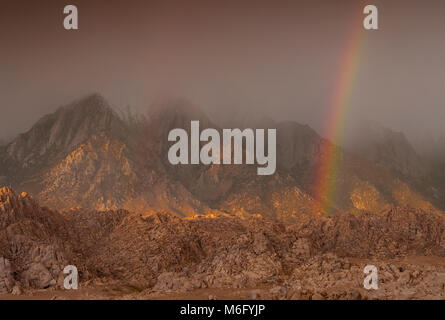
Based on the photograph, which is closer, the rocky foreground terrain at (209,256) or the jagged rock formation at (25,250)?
the rocky foreground terrain at (209,256)

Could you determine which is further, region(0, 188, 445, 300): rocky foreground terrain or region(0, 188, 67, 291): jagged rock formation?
region(0, 188, 67, 291): jagged rock formation

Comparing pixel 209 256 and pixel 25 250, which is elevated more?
pixel 25 250

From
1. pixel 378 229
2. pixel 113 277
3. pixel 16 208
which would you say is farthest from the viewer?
pixel 378 229

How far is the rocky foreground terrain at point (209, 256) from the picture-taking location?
53.6 metres

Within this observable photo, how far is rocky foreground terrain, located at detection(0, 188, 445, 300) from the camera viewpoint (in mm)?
53625

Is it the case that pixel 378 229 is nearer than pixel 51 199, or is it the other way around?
pixel 378 229

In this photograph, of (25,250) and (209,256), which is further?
(209,256)

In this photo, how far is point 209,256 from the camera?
234 ft

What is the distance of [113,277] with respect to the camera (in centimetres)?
7044

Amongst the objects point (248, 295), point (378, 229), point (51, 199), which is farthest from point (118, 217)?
point (51, 199)
